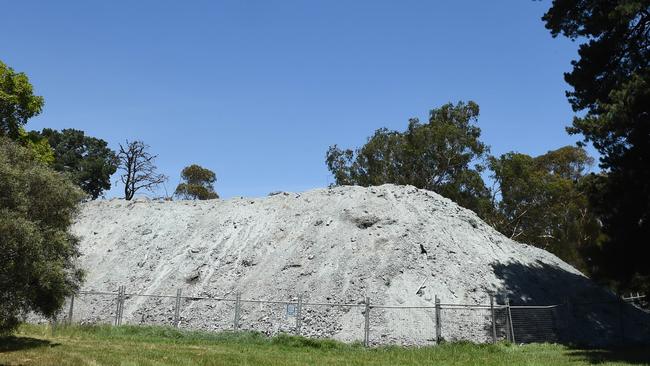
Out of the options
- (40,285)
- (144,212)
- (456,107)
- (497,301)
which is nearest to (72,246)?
(40,285)

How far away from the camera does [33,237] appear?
14.4 metres

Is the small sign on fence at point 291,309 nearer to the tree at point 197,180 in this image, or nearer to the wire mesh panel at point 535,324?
the wire mesh panel at point 535,324

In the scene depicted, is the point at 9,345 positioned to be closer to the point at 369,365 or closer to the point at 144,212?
the point at 369,365

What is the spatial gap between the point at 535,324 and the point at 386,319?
675 cm

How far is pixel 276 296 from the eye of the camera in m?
28.5

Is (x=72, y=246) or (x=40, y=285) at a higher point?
(x=72, y=246)

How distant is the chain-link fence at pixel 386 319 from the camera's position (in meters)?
24.4

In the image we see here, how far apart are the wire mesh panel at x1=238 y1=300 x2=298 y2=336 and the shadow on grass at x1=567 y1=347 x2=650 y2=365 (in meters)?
11.8

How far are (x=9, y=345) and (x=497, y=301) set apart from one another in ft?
67.3

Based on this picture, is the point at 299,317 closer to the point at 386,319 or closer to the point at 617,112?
the point at 386,319

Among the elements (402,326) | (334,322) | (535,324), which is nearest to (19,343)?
(334,322)

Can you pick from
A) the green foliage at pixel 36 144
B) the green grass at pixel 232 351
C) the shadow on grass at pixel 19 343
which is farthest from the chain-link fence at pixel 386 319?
the green foliage at pixel 36 144

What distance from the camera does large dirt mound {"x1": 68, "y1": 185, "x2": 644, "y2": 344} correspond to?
1072 inches

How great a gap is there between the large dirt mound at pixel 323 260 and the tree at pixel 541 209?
15.4 m
